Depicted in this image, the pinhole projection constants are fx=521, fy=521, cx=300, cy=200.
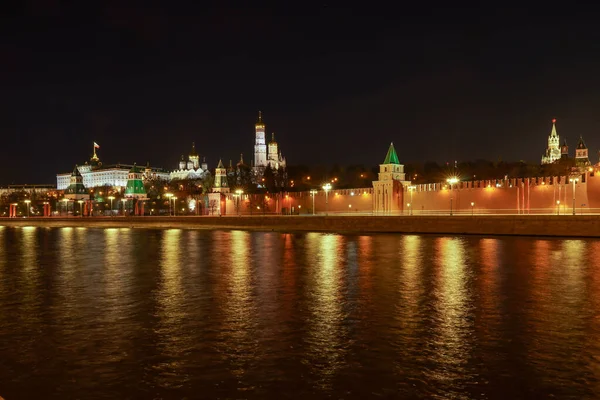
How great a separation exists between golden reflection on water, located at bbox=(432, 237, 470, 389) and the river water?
35mm

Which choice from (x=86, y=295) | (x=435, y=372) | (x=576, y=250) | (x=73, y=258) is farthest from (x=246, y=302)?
(x=576, y=250)

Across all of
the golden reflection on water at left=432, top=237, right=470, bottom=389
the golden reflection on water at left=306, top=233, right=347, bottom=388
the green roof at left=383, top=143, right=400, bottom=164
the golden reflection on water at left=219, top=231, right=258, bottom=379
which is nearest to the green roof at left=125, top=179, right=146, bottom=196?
the green roof at left=383, top=143, right=400, bottom=164

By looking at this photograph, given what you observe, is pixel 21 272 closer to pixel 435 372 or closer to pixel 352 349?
pixel 352 349

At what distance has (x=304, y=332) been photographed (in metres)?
7.74

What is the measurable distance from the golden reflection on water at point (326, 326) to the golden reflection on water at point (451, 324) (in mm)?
1211

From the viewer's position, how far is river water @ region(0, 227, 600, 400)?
5.59 meters

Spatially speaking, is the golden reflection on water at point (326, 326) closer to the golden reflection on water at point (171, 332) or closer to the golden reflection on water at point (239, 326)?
the golden reflection on water at point (239, 326)

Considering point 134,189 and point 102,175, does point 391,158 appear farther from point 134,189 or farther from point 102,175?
point 102,175

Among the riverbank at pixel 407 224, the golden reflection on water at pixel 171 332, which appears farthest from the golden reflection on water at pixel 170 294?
the riverbank at pixel 407 224

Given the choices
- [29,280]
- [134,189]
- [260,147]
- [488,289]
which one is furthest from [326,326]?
[260,147]

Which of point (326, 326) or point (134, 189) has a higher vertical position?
point (134, 189)

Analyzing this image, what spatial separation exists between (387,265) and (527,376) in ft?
32.9

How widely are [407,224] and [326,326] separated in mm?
24922

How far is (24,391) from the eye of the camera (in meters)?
5.50
